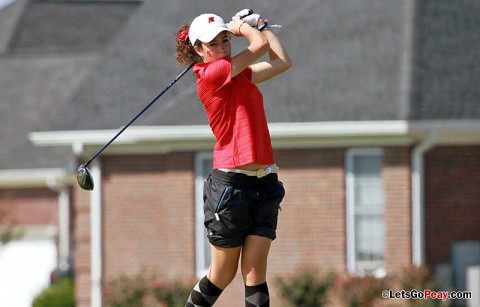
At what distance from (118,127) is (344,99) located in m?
3.75

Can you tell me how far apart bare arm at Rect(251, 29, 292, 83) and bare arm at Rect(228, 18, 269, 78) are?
0.18 meters

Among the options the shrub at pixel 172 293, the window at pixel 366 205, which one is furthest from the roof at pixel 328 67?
the shrub at pixel 172 293

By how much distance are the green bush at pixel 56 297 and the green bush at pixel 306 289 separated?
6.62m

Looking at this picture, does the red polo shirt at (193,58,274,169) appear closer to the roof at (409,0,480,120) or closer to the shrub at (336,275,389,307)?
the shrub at (336,275,389,307)

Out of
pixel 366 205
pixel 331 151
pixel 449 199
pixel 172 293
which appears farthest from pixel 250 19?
pixel 449 199

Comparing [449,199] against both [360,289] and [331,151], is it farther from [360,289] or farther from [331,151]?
[360,289]

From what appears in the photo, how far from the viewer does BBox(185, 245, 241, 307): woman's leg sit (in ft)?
30.9

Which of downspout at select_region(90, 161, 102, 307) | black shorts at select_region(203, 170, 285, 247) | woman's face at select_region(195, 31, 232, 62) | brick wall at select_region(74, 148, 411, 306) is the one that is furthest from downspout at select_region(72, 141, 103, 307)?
woman's face at select_region(195, 31, 232, 62)

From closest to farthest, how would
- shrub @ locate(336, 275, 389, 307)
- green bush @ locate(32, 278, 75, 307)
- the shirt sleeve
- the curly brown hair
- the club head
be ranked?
the shirt sleeve → the curly brown hair → the club head → shrub @ locate(336, 275, 389, 307) → green bush @ locate(32, 278, 75, 307)

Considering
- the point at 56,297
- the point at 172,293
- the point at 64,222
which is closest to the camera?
the point at 172,293

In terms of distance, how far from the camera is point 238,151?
9.24m

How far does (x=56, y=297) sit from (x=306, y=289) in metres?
7.08

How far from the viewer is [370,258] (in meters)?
21.7

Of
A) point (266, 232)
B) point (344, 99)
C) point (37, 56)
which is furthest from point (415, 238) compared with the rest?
point (37, 56)
